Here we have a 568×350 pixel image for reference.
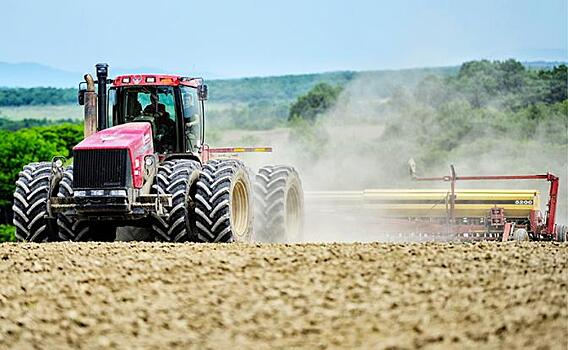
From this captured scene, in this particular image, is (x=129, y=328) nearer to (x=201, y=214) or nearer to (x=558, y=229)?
(x=201, y=214)

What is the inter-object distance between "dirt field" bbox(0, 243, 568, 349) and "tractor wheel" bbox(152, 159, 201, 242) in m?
2.59

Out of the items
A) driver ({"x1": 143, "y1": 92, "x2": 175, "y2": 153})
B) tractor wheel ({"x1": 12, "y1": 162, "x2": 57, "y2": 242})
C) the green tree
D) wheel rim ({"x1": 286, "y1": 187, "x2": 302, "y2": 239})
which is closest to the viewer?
tractor wheel ({"x1": 12, "y1": 162, "x2": 57, "y2": 242})

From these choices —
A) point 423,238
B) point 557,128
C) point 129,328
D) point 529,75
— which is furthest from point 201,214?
point 529,75

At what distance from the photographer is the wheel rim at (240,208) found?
1552cm

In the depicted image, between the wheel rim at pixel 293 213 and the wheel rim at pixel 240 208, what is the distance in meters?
1.89

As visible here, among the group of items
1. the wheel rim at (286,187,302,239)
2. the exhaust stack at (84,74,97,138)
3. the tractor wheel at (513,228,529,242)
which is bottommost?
the tractor wheel at (513,228,529,242)

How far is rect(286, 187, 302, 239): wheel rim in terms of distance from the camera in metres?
17.9

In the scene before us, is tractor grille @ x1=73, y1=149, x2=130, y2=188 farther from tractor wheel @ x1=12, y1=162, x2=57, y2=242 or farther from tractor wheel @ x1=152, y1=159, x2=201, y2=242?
tractor wheel @ x1=12, y1=162, x2=57, y2=242

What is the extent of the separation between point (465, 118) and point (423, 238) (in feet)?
178

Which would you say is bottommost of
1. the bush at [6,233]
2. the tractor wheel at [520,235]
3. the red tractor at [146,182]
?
the bush at [6,233]

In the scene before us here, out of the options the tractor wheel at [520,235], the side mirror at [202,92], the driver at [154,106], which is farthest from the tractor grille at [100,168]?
the tractor wheel at [520,235]

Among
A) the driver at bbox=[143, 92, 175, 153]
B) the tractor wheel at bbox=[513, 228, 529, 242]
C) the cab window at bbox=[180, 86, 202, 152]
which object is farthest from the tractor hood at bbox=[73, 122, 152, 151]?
the tractor wheel at bbox=[513, 228, 529, 242]

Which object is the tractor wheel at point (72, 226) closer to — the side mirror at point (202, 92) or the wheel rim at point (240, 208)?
the wheel rim at point (240, 208)

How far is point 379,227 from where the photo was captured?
21.8 meters
